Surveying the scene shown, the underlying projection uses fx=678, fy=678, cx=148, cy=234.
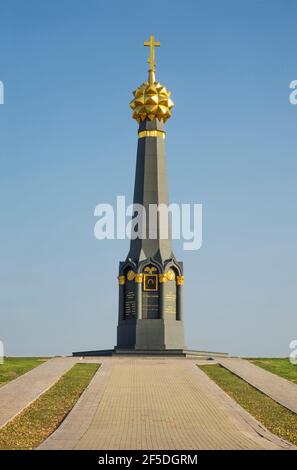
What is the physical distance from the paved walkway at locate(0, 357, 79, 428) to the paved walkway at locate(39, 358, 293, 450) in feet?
4.80

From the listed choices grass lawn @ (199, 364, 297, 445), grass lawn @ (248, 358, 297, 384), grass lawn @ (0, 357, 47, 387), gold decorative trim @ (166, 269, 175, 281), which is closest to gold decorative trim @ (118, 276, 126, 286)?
gold decorative trim @ (166, 269, 175, 281)

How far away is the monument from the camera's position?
32.1 m

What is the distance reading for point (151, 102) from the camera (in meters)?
34.3

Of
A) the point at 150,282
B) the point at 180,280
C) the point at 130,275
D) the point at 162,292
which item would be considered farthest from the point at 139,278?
the point at 180,280

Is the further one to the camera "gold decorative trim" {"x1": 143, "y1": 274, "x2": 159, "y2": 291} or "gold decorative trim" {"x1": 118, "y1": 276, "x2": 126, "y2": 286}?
"gold decorative trim" {"x1": 118, "y1": 276, "x2": 126, "y2": 286}

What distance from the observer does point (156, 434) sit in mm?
14641

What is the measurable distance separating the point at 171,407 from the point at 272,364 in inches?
472

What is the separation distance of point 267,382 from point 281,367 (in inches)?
192

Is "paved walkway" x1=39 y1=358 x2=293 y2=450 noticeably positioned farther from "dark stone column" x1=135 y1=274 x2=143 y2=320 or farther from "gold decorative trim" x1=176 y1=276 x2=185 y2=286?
"gold decorative trim" x1=176 y1=276 x2=185 y2=286

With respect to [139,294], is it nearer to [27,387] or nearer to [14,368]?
[14,368]

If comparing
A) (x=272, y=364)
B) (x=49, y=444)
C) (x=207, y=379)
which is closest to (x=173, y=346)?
(x=272, y=364)

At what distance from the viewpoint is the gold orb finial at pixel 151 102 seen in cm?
3434
